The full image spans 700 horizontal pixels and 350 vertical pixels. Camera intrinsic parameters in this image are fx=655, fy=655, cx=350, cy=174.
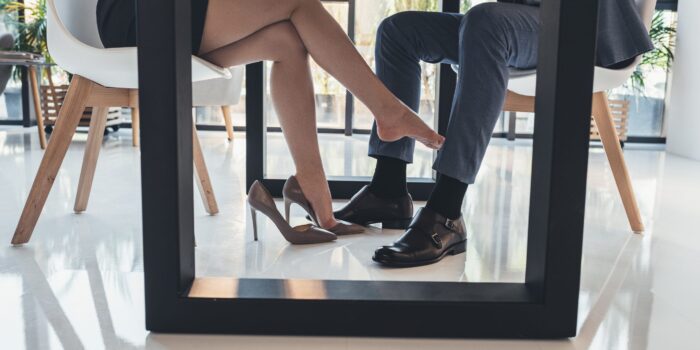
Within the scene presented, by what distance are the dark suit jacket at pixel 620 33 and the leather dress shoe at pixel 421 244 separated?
481mm

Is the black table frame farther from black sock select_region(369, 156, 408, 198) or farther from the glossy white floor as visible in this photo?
black sock select_region(369, 156, 408, 198)

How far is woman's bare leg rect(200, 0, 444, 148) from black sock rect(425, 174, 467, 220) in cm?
8

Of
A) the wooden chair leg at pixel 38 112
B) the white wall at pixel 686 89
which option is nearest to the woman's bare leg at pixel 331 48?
the wooden chair leg at pixel 38 112

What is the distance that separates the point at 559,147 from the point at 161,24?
0.49 m

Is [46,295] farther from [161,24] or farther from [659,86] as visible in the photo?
[659,86]

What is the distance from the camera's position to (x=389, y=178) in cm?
148

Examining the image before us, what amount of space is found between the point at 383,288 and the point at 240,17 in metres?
0.64

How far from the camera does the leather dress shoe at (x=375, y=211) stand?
1.48 metres

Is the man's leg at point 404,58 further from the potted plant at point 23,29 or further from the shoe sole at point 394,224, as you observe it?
the potted plant at point 23,29

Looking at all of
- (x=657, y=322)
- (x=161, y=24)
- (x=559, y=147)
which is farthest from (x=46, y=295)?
(x=657, y=322)

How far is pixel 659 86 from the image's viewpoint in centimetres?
450

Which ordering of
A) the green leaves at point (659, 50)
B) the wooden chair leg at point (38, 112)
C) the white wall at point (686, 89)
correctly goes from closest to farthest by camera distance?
the wooden chair leg at point (38, 112) → the white wall at point (686, 89) → the green leaves at point (659, 50)

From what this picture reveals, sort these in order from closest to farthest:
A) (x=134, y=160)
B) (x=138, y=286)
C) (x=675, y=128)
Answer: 1. (x=138, y=286)
2. (x=134, y=160)
3. (x=675, y=128)

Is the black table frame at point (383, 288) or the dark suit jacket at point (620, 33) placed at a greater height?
the dark suit jacket at point (620, 33)
